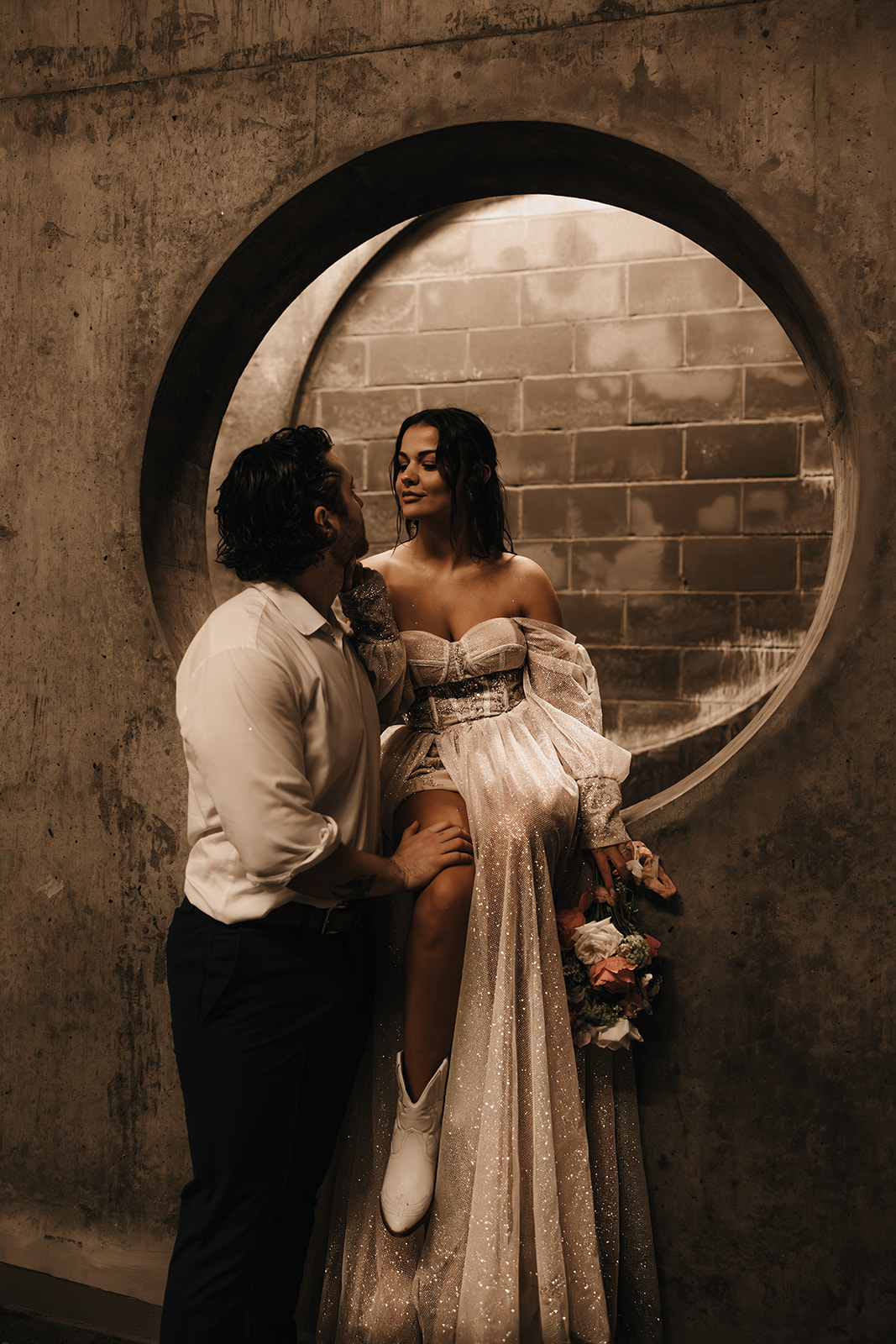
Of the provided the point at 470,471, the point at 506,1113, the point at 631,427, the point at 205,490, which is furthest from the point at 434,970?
the point at 631,427

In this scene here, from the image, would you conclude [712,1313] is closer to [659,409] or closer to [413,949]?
[413,949]

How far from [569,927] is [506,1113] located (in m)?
0.40

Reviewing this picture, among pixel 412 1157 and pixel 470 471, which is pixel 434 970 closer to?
pixel 412 1157

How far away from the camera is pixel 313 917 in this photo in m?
1.79

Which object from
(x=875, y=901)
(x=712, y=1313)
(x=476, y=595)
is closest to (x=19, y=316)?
(x=476, y=595)

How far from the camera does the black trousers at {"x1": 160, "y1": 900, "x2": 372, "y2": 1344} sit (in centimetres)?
171

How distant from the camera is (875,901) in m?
2.12

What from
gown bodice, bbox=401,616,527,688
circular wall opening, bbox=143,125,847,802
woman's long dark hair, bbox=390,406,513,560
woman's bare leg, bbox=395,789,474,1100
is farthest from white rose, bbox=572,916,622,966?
circular wall opening, bbox=143,125,847,802

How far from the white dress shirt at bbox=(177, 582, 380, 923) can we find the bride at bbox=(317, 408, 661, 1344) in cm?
30

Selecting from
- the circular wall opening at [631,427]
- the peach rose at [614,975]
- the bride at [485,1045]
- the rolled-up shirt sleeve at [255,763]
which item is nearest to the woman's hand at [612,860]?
the bride at [485,1045]

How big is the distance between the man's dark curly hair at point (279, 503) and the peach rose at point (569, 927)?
0.97m

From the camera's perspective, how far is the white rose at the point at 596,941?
6.84ft

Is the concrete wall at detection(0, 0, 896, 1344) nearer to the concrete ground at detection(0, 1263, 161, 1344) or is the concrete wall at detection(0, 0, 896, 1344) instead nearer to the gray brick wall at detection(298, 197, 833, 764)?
the concrete ground at detection(0, 1263, 161, 1344)

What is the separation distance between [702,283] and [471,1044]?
13.6ft
